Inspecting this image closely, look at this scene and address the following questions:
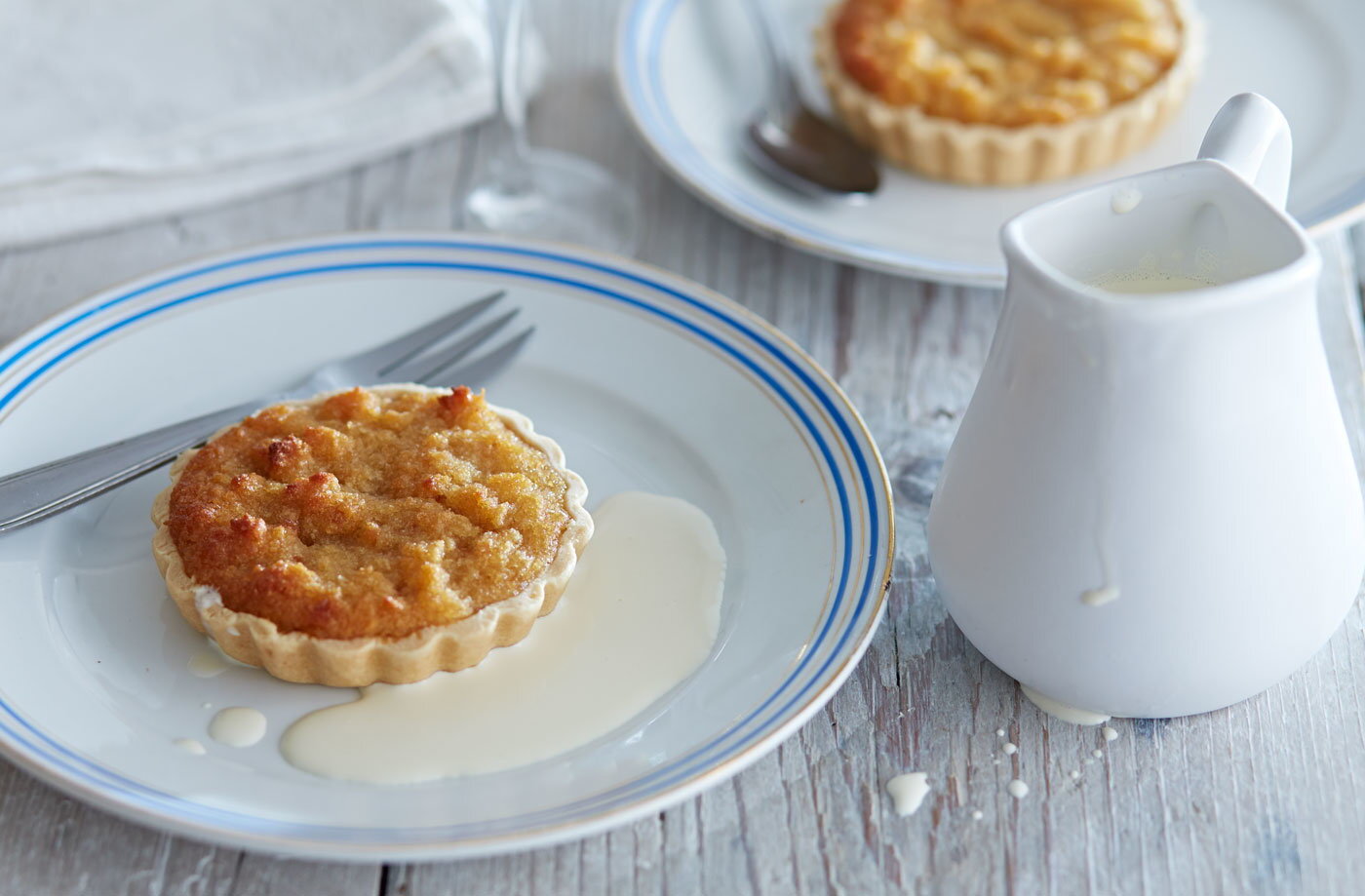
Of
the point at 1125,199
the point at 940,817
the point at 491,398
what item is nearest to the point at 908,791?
the point at 940,817

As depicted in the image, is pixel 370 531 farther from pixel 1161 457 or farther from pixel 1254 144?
pixel 1254 144

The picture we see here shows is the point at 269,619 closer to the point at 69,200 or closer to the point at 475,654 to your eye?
the point at 475,654

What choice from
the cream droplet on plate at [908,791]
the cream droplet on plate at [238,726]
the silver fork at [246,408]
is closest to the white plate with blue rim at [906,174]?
the silver fork at [246,408]

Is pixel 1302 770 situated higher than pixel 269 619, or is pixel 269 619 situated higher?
pixel 269 619

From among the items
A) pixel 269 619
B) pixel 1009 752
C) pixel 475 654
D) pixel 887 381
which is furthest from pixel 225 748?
pixel 887 381

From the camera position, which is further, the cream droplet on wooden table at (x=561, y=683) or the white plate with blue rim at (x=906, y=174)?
the white plate with blue rim at (x=906, y=174)

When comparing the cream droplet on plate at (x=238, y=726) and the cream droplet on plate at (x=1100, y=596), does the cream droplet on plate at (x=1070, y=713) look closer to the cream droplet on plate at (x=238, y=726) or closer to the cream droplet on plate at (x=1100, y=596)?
the cream droplet on plate at (x=1100, y=596)
